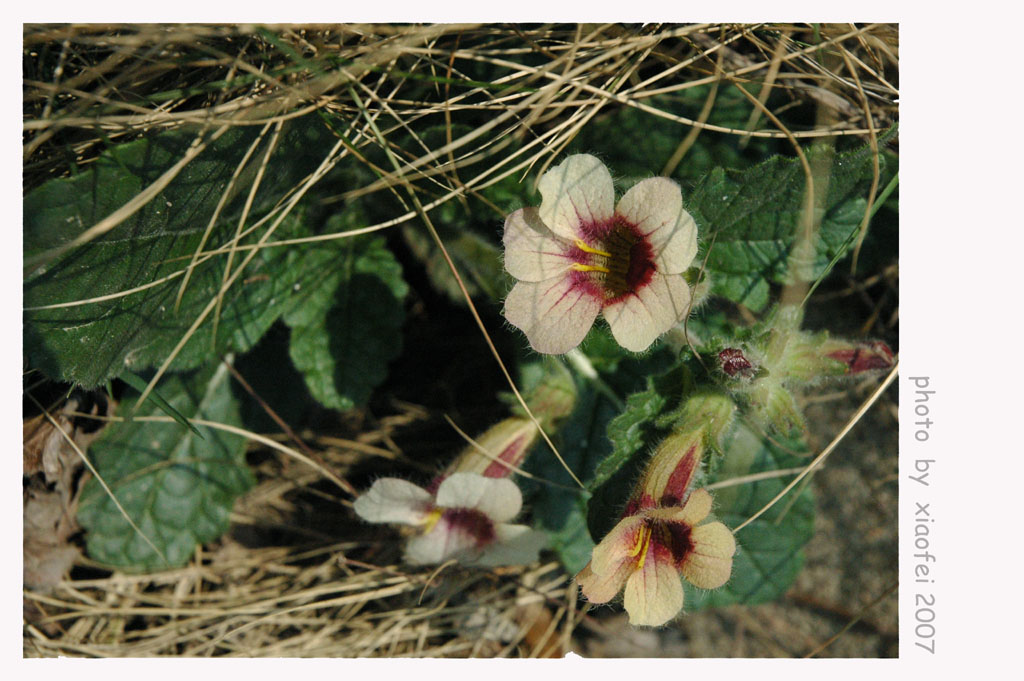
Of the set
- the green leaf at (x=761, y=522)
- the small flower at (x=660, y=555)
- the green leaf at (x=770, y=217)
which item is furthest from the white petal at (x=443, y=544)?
the green leaf at (x=770, y=217)

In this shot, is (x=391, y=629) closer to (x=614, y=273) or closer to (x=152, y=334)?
(x=152, y=334)

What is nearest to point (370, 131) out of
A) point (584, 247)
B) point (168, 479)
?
point (584, 247)

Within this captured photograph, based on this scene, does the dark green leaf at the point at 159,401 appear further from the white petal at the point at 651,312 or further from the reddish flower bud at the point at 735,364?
the reddish flower bud at the point at 735,364

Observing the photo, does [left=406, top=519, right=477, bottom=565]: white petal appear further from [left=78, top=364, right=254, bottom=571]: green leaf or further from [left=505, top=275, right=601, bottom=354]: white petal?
[left=78, top=364, right=254, bottom=571]: green leaf

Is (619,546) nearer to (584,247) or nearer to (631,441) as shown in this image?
(631,441)
